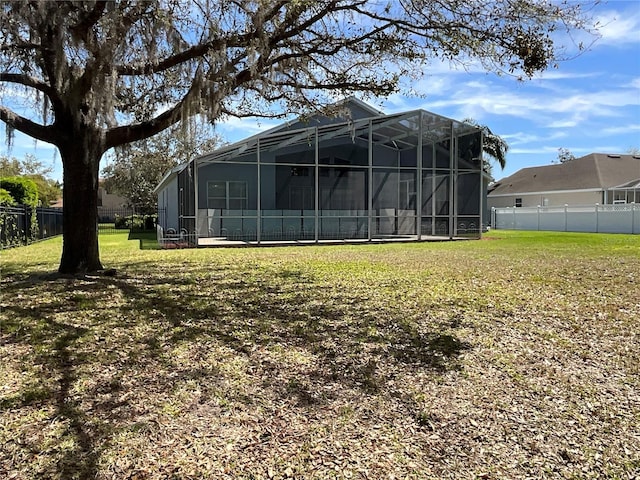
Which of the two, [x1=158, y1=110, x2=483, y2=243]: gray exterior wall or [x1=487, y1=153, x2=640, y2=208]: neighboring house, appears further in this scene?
[x1=487, y1=153, x2=640, y2=208]: neighboring house

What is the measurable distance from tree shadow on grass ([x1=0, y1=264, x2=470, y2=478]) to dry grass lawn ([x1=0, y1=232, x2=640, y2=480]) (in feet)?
0.06

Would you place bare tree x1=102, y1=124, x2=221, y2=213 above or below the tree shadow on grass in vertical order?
above

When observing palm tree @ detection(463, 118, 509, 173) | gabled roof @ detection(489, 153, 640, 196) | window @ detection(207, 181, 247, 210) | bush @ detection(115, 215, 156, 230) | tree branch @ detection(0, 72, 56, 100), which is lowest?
bush @ detection(115, 215, 156, 230)

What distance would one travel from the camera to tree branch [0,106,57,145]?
7207mm

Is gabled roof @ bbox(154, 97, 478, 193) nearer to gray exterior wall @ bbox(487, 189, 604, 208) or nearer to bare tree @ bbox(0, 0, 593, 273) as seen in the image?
bare tree @ bbox(0, 0, 593, 273)

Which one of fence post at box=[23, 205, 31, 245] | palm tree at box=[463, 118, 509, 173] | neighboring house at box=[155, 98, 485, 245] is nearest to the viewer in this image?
fence post at box=[23, 205, 31, 245]

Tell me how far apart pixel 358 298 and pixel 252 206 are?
11752 millimetres

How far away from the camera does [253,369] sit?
3.80m

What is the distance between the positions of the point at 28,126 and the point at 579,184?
2926cm

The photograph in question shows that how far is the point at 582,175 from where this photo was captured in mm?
29656

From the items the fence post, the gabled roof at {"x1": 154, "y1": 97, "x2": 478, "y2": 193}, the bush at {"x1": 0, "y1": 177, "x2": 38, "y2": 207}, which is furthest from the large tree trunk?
the bush at {"x1": 0, "y1": 177, "x2": 38, "y2": 207}

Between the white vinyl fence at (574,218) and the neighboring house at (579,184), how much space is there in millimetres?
3580

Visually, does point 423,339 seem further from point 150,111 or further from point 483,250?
point 483,250

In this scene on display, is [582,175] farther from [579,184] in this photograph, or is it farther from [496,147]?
[496,147]
